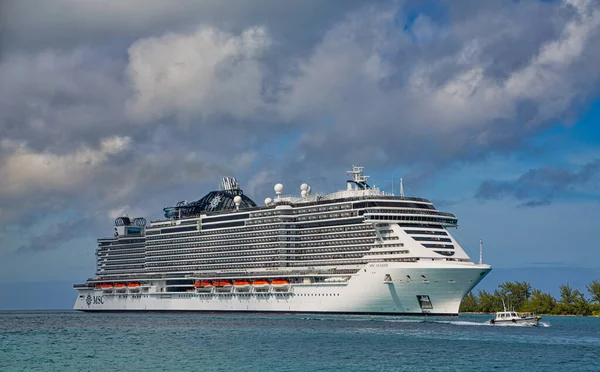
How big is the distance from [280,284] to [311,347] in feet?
172

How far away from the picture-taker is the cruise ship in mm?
108562

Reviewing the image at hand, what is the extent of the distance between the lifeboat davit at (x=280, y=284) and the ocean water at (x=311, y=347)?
1732cm

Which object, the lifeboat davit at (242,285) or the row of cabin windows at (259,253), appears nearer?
the row of cabin windows at (259,253)

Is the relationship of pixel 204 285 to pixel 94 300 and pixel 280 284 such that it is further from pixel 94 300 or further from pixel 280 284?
pixel 94 300

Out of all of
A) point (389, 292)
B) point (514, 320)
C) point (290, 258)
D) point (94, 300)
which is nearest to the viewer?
point (514, 320)

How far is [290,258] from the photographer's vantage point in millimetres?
130500

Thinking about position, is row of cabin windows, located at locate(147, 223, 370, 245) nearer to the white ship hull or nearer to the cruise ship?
the cruise ship

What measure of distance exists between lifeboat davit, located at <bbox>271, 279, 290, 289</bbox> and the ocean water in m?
17.3

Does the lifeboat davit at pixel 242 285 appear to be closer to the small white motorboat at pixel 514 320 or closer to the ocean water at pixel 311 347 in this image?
the ocean water at pixel 311 347

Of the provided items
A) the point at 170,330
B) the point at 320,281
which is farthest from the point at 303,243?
the point at 170,330

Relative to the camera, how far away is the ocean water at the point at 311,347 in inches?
→ 2482

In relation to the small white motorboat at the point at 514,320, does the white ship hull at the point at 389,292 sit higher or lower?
higher

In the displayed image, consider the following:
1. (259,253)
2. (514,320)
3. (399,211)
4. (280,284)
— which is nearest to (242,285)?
(259,253)

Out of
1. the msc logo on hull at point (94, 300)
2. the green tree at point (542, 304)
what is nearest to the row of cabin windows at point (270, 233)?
the msc logo on hull at point (94, 300)
